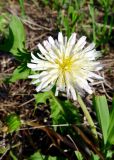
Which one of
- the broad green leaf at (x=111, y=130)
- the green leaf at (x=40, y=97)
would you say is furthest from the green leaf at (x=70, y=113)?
the broad green leaf at (x=111, y=130)

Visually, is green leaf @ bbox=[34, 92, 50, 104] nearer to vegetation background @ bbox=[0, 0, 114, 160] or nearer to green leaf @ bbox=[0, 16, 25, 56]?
vegetation background @ bbox=[0, 0, 114, 160]

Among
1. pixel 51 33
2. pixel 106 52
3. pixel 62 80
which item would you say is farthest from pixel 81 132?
pixel 51 33

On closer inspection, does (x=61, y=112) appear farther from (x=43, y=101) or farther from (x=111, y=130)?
(x=111, y=130)

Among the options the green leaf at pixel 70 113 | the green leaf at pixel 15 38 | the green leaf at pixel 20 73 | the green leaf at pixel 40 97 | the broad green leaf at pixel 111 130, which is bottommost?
the broad green leaf at pixel 111 130

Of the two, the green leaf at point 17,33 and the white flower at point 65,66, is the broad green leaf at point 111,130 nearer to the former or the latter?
the white flower at point 65,66

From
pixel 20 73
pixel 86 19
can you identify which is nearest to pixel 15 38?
pixel 20 73

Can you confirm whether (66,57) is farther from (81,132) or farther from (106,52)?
(106,52)
